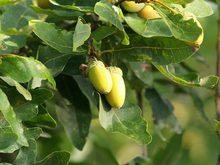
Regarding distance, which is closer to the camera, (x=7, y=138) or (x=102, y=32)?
(x=7, y=138)

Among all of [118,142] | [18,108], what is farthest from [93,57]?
[118,142]

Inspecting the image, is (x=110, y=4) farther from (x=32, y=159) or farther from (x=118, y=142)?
(x=118, y=142)

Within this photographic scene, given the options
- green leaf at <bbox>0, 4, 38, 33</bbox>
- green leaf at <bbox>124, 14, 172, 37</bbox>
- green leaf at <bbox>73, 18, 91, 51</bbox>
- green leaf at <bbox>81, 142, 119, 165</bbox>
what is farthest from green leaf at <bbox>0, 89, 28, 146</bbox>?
green leaf at <bbox>81, 142, 119, 165</bbox>

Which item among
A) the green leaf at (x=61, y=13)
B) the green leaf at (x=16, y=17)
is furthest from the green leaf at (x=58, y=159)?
the green leaf at (x=16, y=17)

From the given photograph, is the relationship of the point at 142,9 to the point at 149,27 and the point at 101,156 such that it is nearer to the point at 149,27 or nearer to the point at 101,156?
the point at 149,27

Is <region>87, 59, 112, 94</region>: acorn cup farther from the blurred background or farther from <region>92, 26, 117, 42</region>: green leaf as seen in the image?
the blurred background

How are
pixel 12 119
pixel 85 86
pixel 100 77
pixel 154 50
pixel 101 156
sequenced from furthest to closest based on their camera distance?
pixel 101 156
pixel 85 86
pixel 154 50
pixel 100 77
pixel 12 119

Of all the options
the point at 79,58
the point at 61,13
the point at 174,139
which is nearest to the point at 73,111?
the point at 79,58
